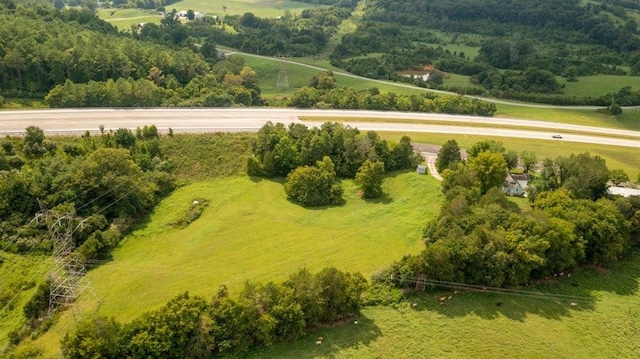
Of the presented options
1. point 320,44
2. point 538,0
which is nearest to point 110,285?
point 320,44

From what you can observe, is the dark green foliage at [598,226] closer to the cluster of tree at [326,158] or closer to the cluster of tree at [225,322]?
the cluster of tree at [326,158]

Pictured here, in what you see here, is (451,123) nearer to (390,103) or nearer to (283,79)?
(390,103)

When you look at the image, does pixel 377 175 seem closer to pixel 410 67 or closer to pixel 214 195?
pixel 214 195

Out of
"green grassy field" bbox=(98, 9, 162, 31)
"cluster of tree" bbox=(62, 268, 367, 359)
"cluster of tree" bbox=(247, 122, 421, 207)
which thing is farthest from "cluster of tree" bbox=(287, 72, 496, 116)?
"green grassy field" bbox=(98, 9, 162, 31)

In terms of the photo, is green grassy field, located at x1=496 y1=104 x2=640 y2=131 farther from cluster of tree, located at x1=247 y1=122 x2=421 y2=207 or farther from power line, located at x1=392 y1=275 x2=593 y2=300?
power line, located at x1=392 y1=275 x2=593 y2=300

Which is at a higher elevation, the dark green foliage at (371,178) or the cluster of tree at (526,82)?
the cluster of tree at (526,82)

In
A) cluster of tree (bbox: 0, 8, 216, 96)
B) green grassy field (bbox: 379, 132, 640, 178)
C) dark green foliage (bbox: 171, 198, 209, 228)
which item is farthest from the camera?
cluster of tree (bbox: 0, 8, 216, 96)

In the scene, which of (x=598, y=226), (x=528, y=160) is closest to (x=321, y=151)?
(x=528, y=160)

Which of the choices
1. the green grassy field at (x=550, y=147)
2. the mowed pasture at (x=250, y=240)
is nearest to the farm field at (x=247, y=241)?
the mowed pasture at (x=250, y=240)
